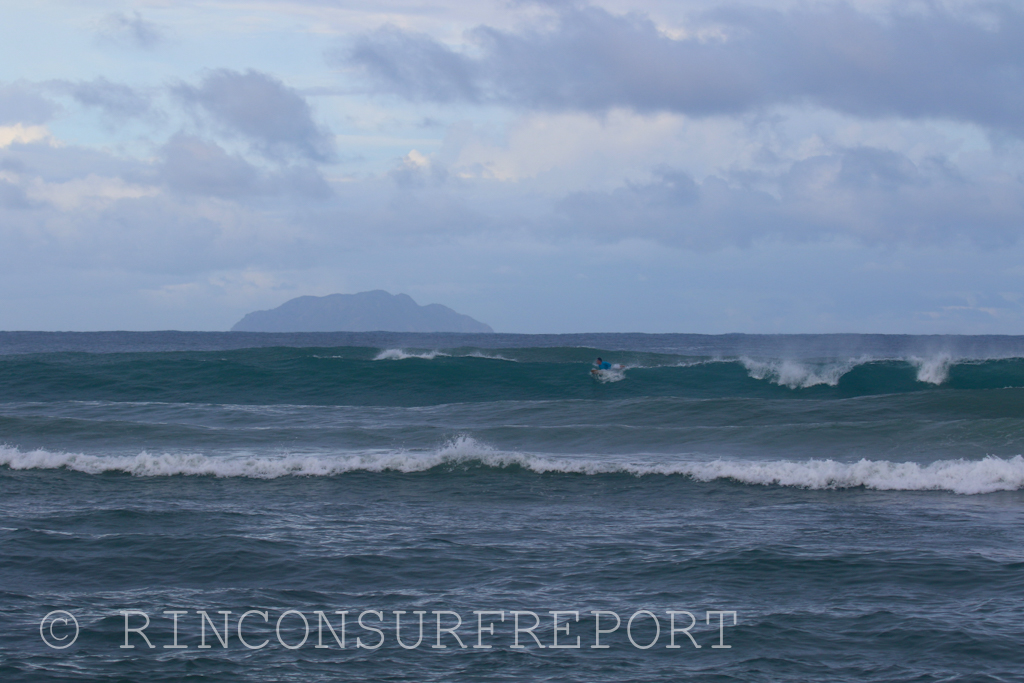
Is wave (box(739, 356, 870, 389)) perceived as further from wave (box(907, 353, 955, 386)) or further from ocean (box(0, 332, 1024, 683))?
ocean (box(0, 332, 1024, 683))

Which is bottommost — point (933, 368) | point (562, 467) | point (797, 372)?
point (562, 467)

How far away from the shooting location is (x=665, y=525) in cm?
1052

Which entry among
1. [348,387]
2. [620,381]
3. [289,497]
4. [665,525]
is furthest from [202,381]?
[665,525]

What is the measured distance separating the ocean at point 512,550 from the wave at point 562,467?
6cm

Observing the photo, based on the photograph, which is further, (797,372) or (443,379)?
(443,379)

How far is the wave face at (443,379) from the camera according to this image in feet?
106

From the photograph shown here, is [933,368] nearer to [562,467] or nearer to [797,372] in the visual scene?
[797,372]

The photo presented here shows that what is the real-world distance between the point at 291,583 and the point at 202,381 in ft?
92.2

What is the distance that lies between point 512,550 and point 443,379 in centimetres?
2687

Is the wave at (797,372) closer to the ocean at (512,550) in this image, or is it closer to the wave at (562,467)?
the ocean at (512,550)

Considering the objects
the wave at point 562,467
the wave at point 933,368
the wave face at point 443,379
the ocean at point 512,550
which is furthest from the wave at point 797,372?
the wave at point 562,467

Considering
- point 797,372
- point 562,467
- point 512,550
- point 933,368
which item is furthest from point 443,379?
point 512,550

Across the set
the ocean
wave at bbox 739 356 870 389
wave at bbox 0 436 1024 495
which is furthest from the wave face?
wave at bbox 0 436 1024 495

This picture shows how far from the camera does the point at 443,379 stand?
3603 centimetres
